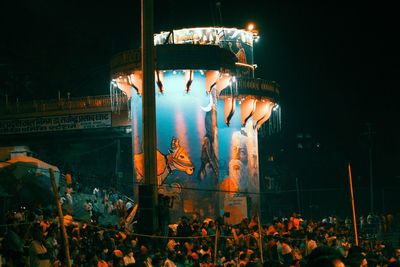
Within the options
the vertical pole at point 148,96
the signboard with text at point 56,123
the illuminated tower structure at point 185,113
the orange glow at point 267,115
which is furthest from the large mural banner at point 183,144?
the vertical pole at point 148,96

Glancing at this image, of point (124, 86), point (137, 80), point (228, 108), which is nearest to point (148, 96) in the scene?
point (137, 80)

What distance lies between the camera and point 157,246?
51.2 feet

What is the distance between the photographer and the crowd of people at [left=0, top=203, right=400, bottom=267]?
12.6 metres

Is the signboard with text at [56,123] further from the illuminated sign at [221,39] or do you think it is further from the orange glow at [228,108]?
the orange glow at [228,108]

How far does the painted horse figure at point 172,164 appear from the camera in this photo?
25531mm

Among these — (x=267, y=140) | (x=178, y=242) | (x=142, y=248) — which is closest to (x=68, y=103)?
(x=178, y=242)

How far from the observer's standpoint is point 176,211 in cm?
2566

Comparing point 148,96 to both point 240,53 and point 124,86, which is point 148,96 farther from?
point 240,53

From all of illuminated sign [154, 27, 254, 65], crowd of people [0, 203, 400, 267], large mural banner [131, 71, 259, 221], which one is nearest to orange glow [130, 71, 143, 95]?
large mural banner [131, 71, 259, 221]

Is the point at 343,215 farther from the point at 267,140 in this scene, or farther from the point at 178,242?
the point at 178,242

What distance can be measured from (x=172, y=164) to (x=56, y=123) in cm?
990

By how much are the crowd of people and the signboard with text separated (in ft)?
39.6

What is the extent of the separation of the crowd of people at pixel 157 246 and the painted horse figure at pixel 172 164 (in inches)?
158

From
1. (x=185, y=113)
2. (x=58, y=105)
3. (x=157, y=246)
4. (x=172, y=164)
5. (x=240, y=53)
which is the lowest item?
(x=157, y=246)
